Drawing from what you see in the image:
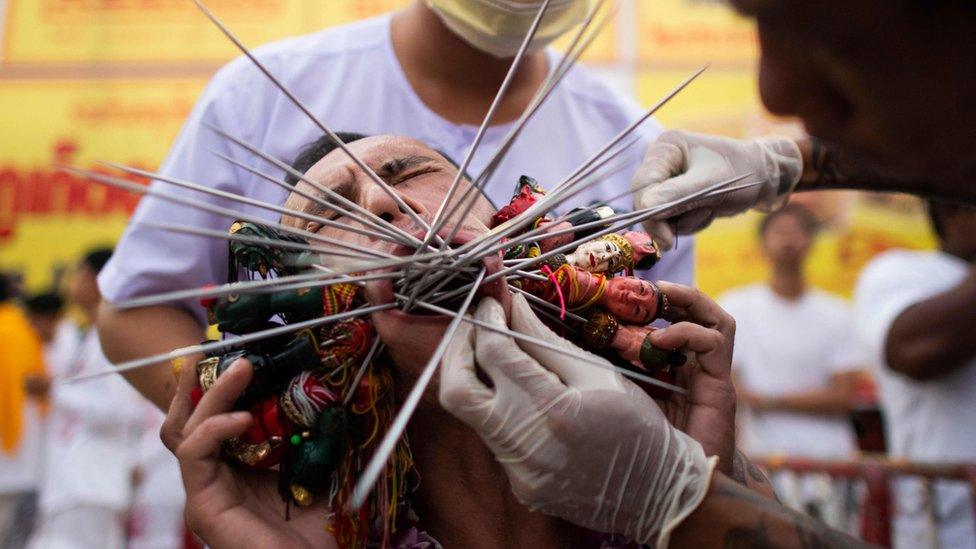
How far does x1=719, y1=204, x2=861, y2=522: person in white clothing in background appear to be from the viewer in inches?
181

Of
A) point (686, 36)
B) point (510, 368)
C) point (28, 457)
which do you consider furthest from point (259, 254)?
point (686, 36)

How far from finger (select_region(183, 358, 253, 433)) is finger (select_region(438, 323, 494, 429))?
0.31 meters

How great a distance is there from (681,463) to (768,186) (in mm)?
769

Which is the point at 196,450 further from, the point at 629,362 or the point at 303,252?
the point at 629,362

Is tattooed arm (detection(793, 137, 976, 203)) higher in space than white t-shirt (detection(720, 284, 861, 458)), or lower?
higher

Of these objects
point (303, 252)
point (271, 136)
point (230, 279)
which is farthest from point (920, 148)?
point (271, 136)

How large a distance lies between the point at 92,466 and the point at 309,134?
3.30 m

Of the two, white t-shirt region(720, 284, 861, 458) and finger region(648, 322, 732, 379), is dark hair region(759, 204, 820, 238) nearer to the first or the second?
white t-shirt region(720, 284, 861, 458)

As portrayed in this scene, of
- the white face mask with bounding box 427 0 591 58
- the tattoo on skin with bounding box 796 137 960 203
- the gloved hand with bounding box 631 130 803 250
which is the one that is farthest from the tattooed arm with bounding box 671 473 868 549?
the white face mask with bounding box 427 0 591 58

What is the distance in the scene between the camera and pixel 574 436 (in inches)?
51.3

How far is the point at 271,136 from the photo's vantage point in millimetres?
2014

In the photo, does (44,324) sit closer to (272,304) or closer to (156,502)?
(156,502)

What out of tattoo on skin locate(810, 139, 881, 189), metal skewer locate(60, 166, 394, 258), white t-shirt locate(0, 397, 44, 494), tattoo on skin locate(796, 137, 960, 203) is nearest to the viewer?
metal skewer locate(60, 166, 394, 258)

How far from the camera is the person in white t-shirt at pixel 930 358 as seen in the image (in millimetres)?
3348
